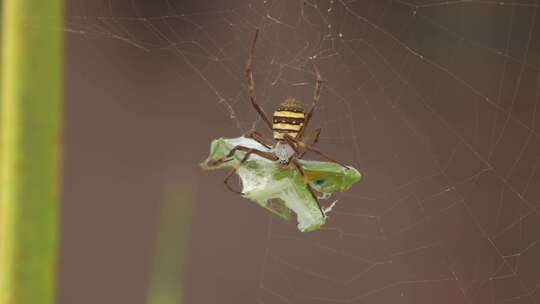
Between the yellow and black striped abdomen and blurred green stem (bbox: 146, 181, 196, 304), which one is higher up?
the yellow and black striped abdomen

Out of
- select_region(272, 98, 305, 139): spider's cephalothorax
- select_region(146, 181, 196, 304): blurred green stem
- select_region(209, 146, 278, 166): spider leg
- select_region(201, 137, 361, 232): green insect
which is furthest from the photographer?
select_region(272, 98, 305, 139): spider's cephalothorax

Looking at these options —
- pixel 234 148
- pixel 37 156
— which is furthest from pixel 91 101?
pixel 37 156

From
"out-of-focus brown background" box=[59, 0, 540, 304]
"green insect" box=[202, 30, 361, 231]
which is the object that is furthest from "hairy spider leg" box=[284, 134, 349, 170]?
"out-of-focus brown background" box=[59, 0, 540, 304]

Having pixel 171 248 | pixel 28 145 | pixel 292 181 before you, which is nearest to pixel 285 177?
pixel 292 181

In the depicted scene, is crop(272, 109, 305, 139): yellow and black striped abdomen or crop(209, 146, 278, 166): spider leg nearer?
crop(209, 146, 278, 166): spider leg

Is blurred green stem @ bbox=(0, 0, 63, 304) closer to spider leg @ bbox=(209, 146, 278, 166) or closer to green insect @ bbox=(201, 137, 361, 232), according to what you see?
green insect @ bbox=(201, 137, 361, 232)

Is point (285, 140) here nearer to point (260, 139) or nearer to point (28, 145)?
point (260, 139)
